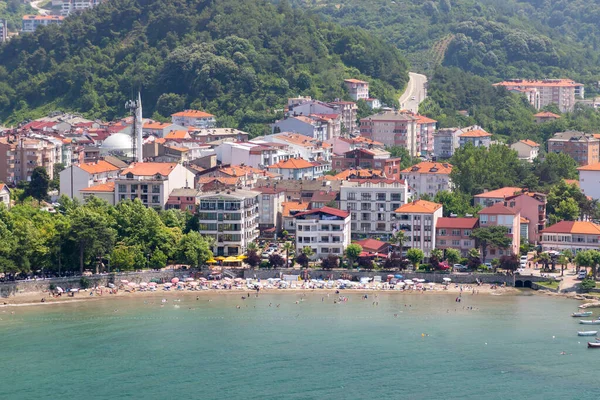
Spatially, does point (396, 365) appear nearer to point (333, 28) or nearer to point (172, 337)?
point (172, 337)

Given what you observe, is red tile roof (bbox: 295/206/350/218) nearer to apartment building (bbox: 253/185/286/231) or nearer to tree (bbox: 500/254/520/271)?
apartment building (bbox: 253/185/286/231)

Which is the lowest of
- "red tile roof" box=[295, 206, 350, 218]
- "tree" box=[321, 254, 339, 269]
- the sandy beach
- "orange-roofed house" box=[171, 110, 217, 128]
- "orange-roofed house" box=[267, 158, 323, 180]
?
the sandy beach

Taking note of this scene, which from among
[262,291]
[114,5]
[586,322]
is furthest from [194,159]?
[114,5]

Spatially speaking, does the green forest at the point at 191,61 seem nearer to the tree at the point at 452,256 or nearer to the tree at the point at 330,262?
the tree at the point at 330,262

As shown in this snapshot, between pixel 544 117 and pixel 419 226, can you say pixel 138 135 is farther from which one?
pixel 544 117

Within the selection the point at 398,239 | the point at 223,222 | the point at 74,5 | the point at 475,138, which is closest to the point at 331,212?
the point at 398,239

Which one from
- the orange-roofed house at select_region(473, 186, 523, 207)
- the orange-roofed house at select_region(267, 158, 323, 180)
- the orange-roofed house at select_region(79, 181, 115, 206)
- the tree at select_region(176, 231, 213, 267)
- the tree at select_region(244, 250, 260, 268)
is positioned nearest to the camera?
the tree at select_region(176, 231, 213, 267)

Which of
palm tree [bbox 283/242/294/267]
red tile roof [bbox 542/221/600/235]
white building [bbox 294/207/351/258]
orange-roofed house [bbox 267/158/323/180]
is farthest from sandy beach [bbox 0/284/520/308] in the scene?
orange-roofed house [bbox 267/158/323/180]
